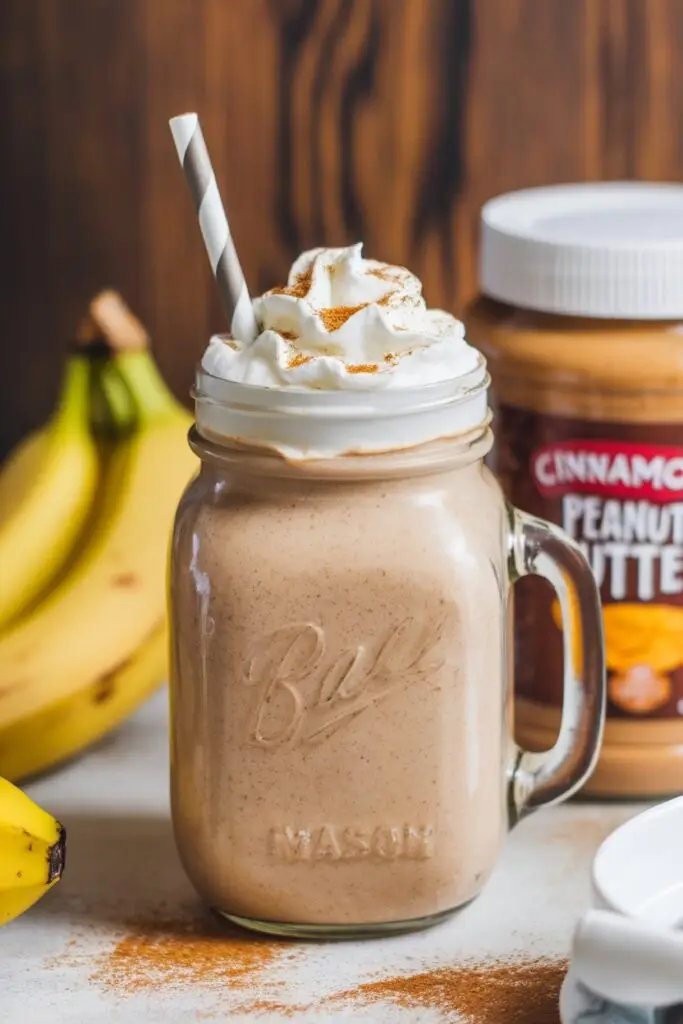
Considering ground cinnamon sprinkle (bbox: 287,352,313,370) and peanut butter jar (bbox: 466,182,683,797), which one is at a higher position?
ground cinnamon sprinkle (bbox: 287,352,313,370)

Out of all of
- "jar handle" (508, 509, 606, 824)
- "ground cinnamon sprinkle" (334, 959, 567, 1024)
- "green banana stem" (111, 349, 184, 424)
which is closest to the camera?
"ground cinnamon sprinkle" (334, 959, 567, 1024)

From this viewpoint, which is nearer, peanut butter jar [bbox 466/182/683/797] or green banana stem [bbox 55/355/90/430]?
peanut butter jar [bbox 466/182/683/797]

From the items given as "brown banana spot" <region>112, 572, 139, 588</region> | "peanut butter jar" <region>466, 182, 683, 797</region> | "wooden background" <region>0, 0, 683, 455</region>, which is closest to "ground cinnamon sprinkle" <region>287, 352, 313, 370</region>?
"peanut butter jar" <region>466, 182, 683, 797</region>

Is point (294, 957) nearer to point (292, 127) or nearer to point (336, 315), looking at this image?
point (336, 315)

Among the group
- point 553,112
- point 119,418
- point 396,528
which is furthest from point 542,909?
point 553,112

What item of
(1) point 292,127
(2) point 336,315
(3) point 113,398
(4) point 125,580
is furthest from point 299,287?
(1) point 292,127

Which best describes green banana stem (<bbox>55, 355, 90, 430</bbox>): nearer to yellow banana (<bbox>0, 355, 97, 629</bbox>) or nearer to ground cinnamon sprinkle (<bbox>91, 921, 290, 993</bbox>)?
yellow banana (<bbox>0, 355, 97, 629</bbox>)
